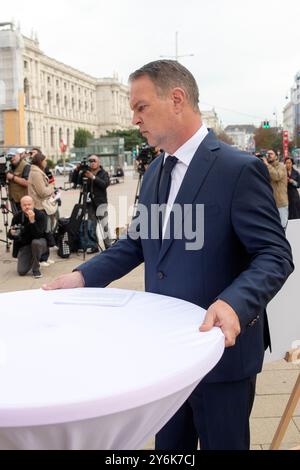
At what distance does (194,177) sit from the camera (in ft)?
5.12

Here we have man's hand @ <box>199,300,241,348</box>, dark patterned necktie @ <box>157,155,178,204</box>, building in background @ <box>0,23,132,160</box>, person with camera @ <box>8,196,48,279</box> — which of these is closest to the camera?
man's hand @ <box>199,300,241,348</box>

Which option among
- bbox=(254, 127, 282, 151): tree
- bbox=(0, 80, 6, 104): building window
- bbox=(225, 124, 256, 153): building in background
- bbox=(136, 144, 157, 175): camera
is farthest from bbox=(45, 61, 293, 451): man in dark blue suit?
bbox=(225, 124, 256, 153): building in background

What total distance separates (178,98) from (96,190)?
7.30 m

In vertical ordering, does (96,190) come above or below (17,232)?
above

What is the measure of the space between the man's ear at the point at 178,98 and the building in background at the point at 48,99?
37976 millimetres

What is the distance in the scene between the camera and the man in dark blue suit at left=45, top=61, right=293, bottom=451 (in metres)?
1.48

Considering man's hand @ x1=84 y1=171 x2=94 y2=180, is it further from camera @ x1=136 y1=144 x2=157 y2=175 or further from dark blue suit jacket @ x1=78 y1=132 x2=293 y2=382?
dark blue suit jacket @ x1=78 y1=132 x2=293 y2=382

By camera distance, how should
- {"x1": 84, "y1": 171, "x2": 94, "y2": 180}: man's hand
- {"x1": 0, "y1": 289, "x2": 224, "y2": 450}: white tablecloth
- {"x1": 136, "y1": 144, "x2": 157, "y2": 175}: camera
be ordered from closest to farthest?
1. {"x1": 0, "y1": 289, "x2": 224, "y2": 450}: white tablecloth
2. {"x1": 84, "y1": 171, "x2": 94, "y2": 180}: man's hand
3. {"x1": 136, "y1": 144, "x2": 157, "y2": 175}: camera

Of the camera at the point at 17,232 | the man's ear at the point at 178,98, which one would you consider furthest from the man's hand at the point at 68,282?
the camera at the point at 17,232

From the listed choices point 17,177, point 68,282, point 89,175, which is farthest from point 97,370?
point 17,177

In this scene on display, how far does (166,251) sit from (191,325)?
0.30 m

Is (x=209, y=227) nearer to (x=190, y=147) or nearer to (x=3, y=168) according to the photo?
(x=190, y=147)
